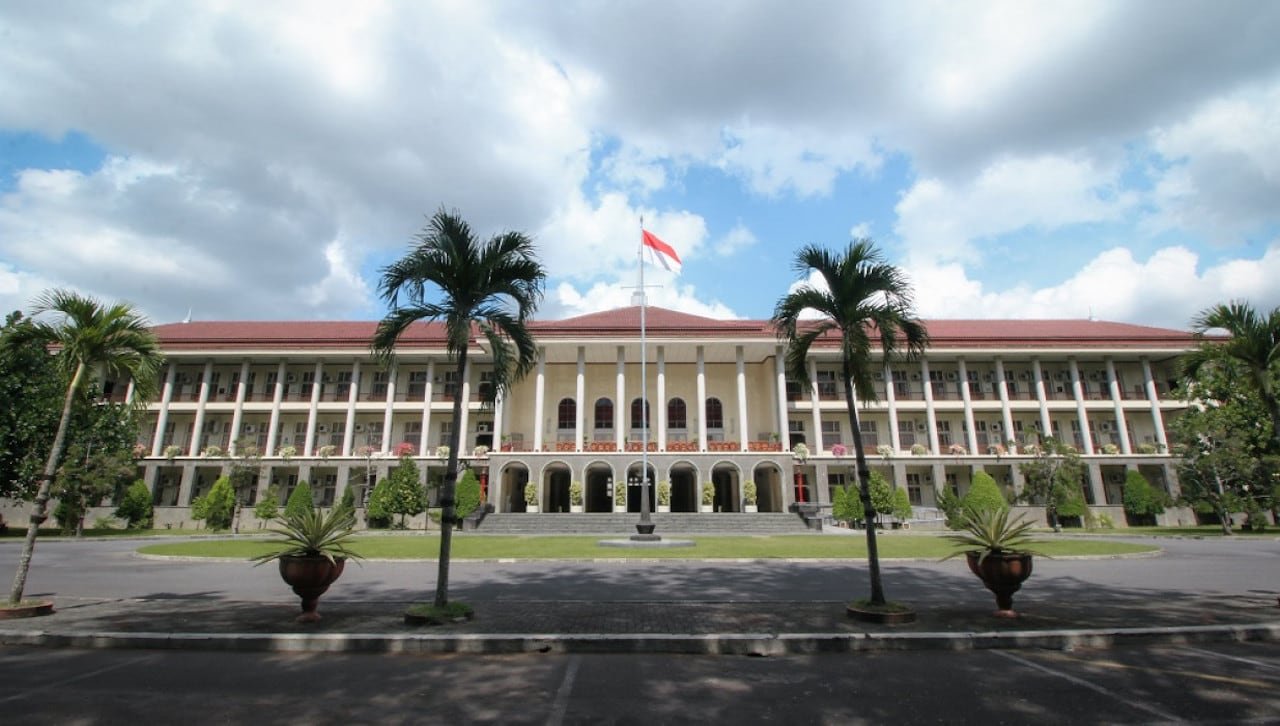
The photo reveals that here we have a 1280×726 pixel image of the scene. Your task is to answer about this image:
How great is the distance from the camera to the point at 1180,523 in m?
34.1

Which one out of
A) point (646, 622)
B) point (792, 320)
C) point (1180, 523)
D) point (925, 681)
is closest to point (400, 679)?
point (646, 622)

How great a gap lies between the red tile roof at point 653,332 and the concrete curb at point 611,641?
26.8m

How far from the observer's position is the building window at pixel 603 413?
3847 cm

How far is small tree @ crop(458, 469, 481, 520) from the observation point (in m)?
29.3

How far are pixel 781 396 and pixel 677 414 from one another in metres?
6.86

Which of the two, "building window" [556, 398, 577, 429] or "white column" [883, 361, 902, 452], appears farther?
"building window" [556, 398, 577, 429]

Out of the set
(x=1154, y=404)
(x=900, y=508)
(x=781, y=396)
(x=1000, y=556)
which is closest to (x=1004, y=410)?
(x=1154, y=404)

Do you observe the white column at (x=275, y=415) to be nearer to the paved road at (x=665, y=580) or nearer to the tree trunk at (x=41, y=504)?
the paved road at (x=665, y=580)

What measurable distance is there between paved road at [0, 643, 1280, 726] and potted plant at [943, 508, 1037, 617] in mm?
1155

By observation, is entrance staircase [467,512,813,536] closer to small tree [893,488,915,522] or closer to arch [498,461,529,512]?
arch [498,461,529,512]

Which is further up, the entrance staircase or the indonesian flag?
the indonesian flag

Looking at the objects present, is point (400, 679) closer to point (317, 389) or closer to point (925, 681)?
point (925, 681)

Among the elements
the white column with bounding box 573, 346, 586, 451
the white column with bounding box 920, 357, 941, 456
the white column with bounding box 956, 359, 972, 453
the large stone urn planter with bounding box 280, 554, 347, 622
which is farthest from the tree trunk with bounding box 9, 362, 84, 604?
the white column with bounding box 956, 359, 972, 453

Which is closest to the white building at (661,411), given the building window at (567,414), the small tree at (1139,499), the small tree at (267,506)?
the building window at (567,414)
